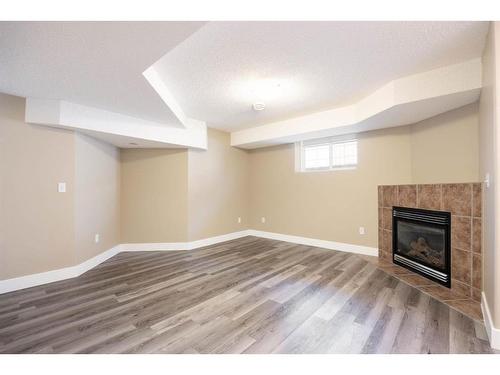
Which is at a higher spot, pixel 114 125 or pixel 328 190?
pixel 114 125

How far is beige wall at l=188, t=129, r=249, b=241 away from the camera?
14.0 ft

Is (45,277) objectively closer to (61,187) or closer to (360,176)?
(61,187)

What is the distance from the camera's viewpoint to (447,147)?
9.32 feet

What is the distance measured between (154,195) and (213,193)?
119cm

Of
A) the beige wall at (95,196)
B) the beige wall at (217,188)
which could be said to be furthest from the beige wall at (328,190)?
the beige wall at (95,196)

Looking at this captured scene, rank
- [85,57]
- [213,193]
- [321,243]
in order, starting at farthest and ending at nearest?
[213,193]
[321,243]
[85,57]

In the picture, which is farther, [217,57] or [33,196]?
[33,196]

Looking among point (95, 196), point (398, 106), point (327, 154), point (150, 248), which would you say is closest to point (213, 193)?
point (150, 248)

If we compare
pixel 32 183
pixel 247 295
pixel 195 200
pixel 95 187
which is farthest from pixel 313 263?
pixel 32 183

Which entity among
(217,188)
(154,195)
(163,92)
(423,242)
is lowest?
(423,242)

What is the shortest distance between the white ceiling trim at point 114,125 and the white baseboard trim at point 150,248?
1.89m

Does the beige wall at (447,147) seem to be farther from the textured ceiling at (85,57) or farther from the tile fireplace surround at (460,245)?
the textured ceiling at (85,57)

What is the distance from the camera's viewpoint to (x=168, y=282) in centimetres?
265

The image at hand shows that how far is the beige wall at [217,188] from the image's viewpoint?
425 centimetres
